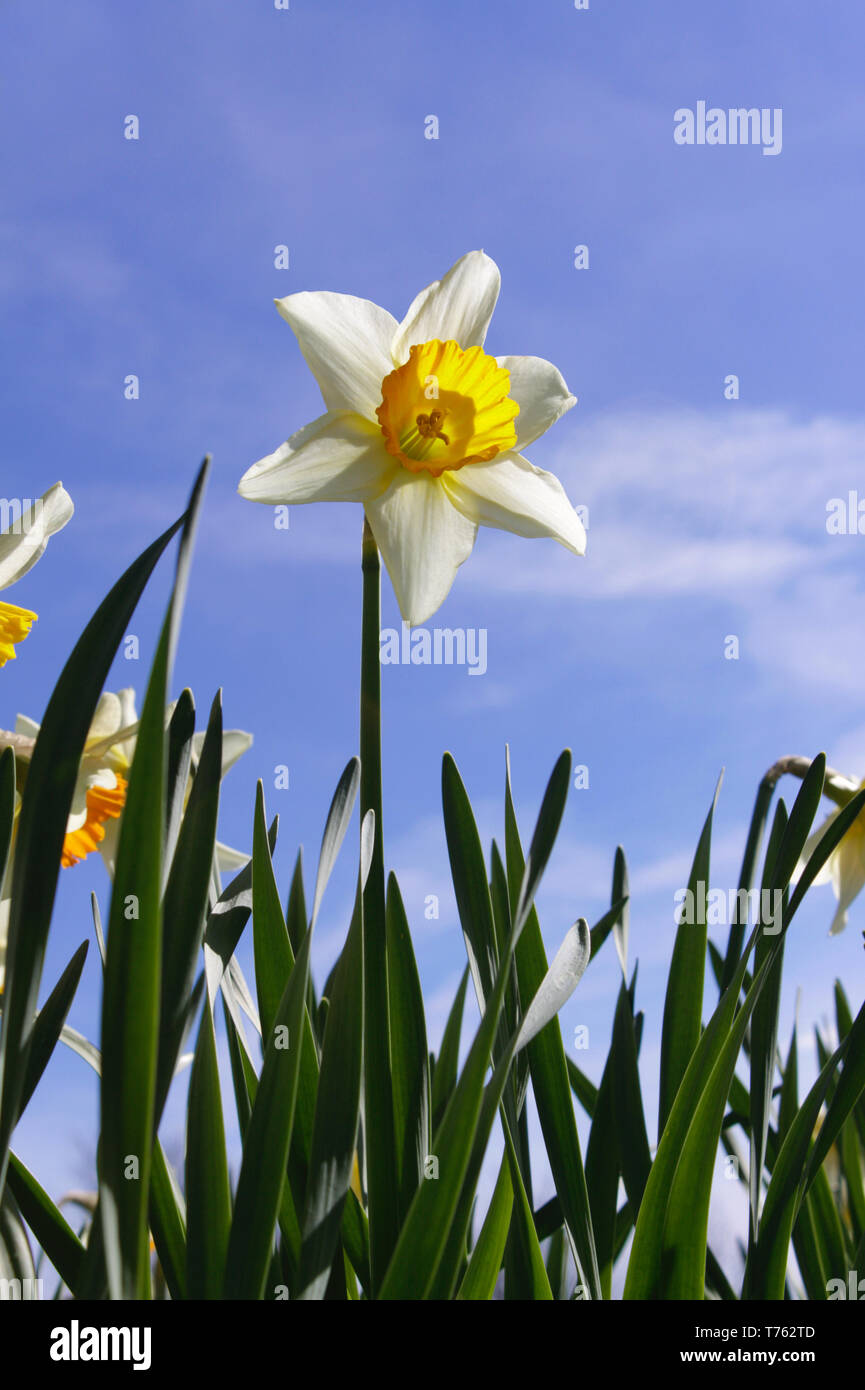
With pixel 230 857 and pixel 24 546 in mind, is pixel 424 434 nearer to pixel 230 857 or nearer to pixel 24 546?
pixel 24 546

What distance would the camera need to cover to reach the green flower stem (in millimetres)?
752

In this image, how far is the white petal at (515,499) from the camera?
0.91m

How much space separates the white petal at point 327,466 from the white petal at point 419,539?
0.02 m

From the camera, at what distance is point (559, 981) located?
739 mm

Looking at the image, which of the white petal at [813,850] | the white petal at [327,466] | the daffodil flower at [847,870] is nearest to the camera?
the white petal at [327,466]

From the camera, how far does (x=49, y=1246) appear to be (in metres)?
0.80

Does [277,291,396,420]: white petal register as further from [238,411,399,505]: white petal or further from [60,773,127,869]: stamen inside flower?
[60,773,127,869]: stamen inside flower

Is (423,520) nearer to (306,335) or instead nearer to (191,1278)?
(306,335)

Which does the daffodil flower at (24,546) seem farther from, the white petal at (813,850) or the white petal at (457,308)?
the white petal at (813,850)

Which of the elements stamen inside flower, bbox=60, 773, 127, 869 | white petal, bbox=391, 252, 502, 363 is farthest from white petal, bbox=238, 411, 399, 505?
stamen inside flower, bbox=60, 773, 127, 869

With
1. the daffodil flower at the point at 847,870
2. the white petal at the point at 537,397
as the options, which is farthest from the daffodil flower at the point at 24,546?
the daffodil flower at the point at 847,870

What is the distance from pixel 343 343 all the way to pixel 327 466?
12 centimetres

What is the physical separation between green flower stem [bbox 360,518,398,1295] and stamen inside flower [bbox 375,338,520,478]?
0.73ft
